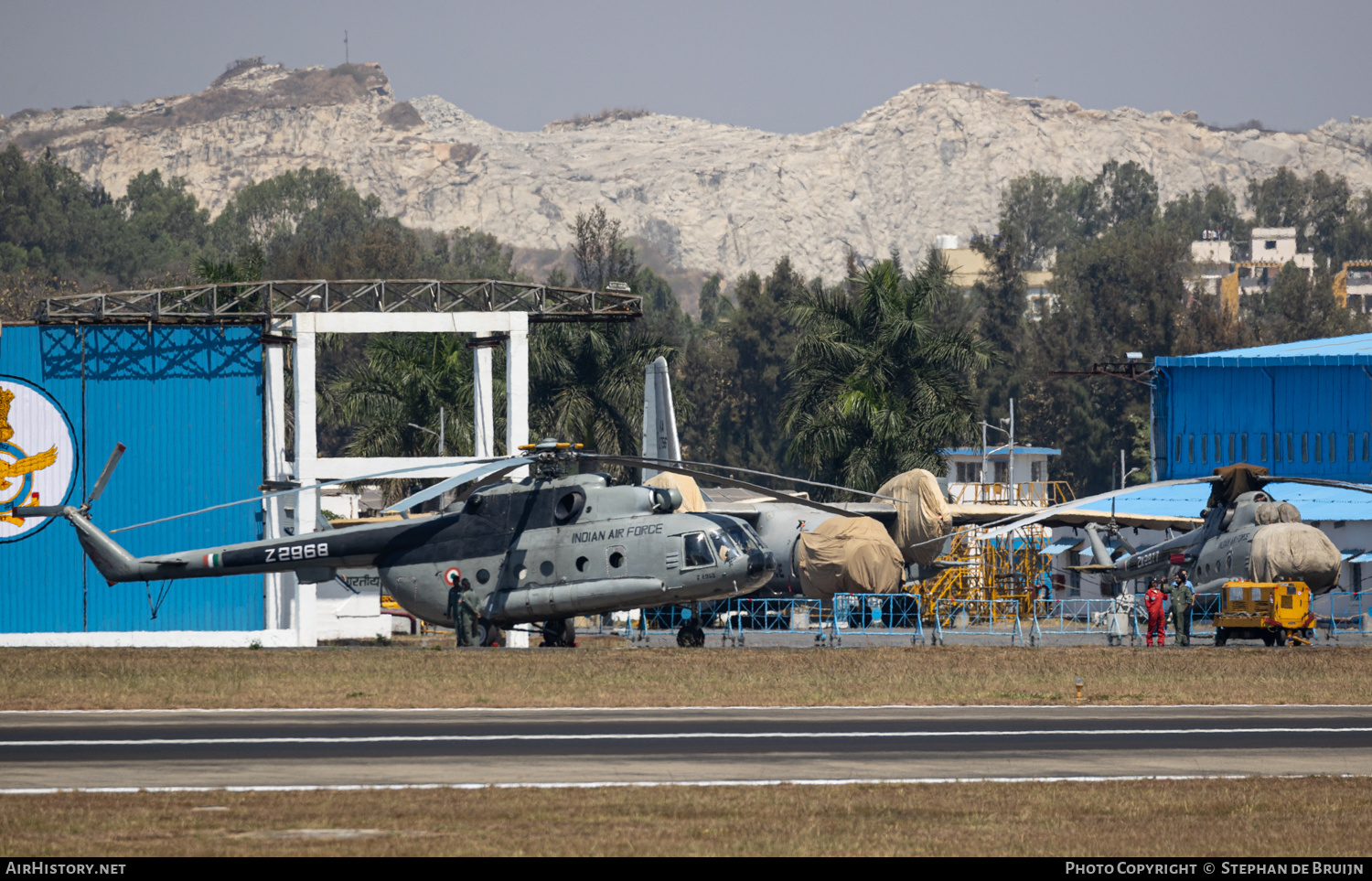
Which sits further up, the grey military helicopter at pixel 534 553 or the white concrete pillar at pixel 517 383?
the white concrete pillar at pixel 517 383

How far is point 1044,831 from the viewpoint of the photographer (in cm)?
1362

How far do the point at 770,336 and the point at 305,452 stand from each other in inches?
3070

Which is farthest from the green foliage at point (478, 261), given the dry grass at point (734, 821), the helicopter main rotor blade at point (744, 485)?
the dry grass at point (734, 821)

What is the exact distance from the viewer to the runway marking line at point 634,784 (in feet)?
51.3

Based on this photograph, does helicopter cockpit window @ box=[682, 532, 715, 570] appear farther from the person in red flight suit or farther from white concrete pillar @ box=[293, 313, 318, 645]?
white concrete pillar @ box=[293, 313, 318, 645]

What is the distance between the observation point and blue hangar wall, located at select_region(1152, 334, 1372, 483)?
58.9 m

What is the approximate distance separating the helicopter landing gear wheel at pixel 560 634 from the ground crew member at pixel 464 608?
1.58 m

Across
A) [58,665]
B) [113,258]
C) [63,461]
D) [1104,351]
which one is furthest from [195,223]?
[58,665]

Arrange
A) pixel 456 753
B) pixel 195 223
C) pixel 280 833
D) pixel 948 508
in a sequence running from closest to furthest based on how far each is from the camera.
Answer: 1. pixel 280 833
2. pixel 456 753
3. pixel 948 508
4. pixel 195 223

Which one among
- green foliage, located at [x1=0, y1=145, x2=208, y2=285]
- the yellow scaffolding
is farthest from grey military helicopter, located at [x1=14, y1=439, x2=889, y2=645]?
green foliage, located at [x1=0, y1=145, x2=208, y2=285]

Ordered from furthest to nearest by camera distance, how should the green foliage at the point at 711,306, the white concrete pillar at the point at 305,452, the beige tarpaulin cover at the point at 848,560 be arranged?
the green foliage at the point at 711,306, the beige tarpaulin cover at the point at 848,560, the white concrete pillar at the point at 305,452

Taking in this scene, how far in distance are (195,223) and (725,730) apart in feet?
597

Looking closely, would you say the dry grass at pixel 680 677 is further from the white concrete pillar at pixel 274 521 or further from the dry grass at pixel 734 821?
the dry grass at pixel 734 821
